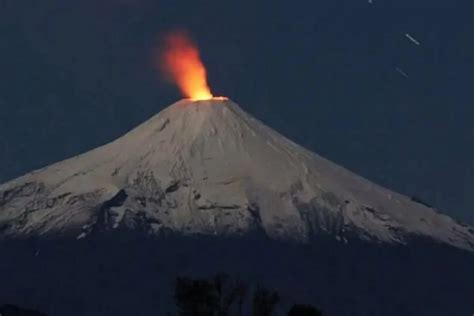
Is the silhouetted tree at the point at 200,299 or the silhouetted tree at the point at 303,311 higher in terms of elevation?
the silhouetted tree at the point at 200,299

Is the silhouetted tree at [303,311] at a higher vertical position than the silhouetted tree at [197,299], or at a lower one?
lower

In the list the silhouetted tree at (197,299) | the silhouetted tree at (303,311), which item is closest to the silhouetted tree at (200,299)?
the silhouetted tree at (197,299)

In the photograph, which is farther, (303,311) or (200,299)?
(200,299)

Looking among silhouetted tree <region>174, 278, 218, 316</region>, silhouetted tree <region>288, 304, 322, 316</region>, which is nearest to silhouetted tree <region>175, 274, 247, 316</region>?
silhouetted tree <region>174, 278, 218, 316</region>

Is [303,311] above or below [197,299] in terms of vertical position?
below

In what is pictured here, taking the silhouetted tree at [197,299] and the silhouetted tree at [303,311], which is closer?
the silhouetted tree at [303,311]

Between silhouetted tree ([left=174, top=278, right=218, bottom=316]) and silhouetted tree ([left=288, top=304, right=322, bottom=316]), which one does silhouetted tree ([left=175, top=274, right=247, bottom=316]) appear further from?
silhouetted tree ([left=288, top=304, right=322, bottom=316])

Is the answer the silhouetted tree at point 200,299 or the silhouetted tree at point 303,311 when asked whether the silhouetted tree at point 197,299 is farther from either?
the silhouetted tree at point 303,311

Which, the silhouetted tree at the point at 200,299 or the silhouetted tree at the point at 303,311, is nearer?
the silhouetted tree at the point at 303,311

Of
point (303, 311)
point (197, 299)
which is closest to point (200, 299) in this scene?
point (197, 299)

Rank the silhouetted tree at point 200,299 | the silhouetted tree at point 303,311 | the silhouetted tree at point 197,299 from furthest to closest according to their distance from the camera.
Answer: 1. the silhouetted tree at point 197,299
2. the silhouetted tree at point 200,299
3. the silhouetted tree at point 303,311

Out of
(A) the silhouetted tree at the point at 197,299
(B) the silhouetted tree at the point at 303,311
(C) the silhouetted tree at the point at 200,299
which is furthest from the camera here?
(A) the silhouetted tree at the point at 197,299

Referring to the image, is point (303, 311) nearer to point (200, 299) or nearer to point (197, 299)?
point (200, 299)
